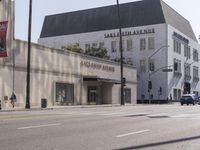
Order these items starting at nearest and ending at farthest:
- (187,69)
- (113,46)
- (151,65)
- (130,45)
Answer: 1. (151,65)
2. (130,45)
3. (113,46)
4. (187,69)

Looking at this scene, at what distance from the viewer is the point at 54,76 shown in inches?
2149

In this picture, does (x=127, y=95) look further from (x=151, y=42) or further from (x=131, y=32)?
(x=131, y=32)

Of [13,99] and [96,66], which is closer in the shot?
[13,99]

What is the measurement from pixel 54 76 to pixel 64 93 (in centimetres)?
374

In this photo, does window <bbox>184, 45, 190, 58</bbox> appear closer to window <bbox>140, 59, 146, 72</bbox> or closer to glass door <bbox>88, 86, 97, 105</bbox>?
window <bbox>140, 59, 146, 72</bbox>

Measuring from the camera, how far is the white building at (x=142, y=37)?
3735 inches

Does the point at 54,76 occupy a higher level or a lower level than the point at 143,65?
lower

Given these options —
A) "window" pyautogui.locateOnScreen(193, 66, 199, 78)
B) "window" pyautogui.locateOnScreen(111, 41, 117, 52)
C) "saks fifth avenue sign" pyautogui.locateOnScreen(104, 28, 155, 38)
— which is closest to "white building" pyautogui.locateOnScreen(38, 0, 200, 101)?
"saks fifth avenue sign" pyautogui.locateOnScreen(104, 28, 155, 38)

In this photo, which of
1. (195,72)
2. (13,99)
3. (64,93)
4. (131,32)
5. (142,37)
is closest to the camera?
(13,99)

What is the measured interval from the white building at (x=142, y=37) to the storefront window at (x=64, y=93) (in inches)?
1348

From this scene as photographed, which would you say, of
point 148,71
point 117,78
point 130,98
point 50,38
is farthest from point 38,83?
point 50,38

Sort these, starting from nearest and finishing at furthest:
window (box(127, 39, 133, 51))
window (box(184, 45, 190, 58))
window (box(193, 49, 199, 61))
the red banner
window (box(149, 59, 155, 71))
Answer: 1. the red banner
2. window (box(149, 59, 155, 71))
3. window (box(127, 39, 133, 51))
4. window (box(184, 45, 190, 58))
5. window (box(193, 49, 199, 61))

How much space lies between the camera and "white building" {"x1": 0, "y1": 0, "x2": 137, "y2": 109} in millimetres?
46875

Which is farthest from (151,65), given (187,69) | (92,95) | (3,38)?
(3,38)
